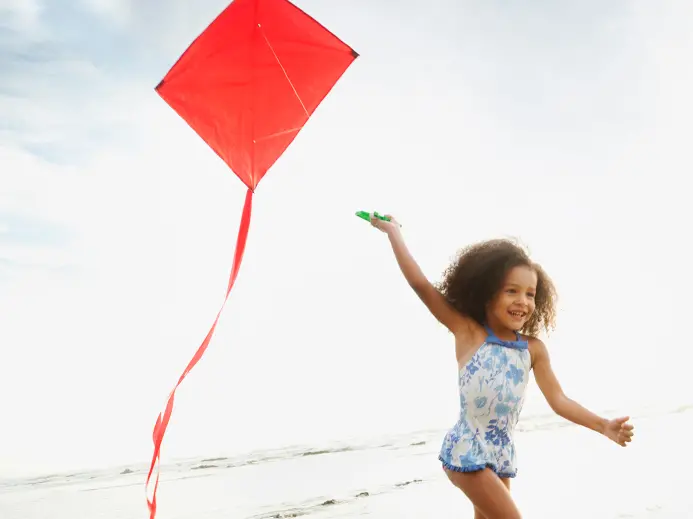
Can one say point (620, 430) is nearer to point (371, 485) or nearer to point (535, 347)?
point (535, 347)

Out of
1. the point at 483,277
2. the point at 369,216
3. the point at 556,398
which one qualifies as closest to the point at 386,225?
the point at 369,216

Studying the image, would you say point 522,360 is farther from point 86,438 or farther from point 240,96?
point 86,438

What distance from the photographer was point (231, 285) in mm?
3219

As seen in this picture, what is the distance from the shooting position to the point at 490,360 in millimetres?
2783

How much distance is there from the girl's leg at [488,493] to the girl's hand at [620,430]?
1.49ft

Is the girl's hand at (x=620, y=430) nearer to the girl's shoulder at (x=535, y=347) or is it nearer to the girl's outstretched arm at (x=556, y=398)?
the girl's outstretched arm at (x=556, y=398)

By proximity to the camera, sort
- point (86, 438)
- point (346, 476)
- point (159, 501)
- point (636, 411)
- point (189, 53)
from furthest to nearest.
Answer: point (636, 411), point (86, 438), point (346, 476), point (159, 501), point (189, 53)

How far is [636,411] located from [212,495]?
379 inches

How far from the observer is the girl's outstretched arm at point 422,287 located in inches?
113

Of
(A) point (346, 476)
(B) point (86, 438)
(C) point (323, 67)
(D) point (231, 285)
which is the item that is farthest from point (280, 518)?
(B) point (86, 438)

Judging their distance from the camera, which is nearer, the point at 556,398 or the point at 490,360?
the point at 490,360

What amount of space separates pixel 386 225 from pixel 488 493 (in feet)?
3.68

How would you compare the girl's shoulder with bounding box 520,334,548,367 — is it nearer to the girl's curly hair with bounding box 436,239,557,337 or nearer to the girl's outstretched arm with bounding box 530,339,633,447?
the girl's outstretched arm with bounding box 530,339,633,447

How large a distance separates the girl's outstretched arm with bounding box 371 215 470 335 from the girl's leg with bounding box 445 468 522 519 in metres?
0.58
